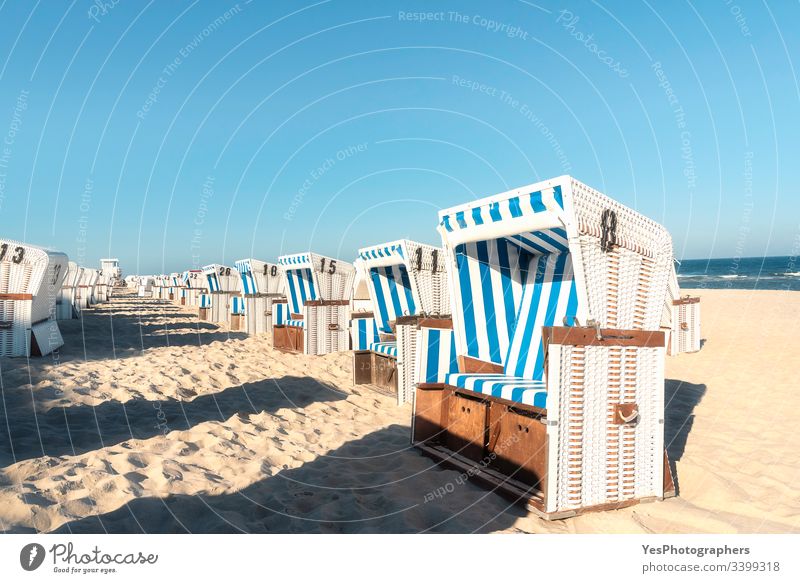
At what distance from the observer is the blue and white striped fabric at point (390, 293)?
9406 millimetres

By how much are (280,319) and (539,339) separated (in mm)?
10417

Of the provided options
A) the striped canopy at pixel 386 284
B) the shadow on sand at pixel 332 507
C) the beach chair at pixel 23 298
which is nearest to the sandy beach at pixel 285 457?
the shadow on sand at pixel 332 507

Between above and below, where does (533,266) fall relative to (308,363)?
above

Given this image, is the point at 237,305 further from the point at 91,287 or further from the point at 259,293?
the point at 91,287

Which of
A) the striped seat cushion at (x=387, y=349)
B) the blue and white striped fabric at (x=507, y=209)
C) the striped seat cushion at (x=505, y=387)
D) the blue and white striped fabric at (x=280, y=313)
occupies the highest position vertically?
the blue and white striped fabric at (x=507, y=209)

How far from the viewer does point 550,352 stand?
3467mm

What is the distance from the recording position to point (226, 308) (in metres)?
20.4

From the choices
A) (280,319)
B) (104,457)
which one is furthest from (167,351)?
(104,457)

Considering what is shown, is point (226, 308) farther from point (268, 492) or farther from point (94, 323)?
point (268, 492)

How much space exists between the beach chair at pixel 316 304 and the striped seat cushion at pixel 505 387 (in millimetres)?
6726

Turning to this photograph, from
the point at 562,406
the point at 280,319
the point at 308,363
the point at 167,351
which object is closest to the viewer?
the point at 562,406

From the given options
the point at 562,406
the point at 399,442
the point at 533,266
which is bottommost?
the point at 399,442

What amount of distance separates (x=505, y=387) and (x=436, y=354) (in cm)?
176

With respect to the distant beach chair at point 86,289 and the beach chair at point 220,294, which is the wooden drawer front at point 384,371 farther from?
the distant beach chair at point 86,289
